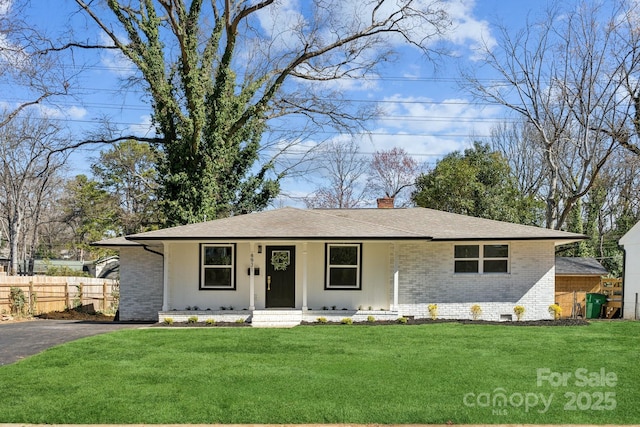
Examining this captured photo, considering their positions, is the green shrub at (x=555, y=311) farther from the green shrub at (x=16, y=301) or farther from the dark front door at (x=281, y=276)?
the green shrub at (x=16, y=301)

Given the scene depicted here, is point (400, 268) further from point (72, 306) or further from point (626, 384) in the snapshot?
point (72, 306)

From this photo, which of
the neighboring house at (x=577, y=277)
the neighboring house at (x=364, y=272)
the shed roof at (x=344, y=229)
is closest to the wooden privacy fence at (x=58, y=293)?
the shed roof at (x=344, y=229)

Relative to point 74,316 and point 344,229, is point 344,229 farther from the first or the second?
point 74,316

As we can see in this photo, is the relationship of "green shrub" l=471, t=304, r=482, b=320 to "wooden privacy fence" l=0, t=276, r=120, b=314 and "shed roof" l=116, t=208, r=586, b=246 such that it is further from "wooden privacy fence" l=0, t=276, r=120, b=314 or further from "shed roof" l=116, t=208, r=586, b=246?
"wooden privacy fence" l=0, t=276, r=120, b=314

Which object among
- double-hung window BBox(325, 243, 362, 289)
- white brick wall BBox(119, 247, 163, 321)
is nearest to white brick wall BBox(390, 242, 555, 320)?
double-hung window BBox(325, 243, 362, 289)

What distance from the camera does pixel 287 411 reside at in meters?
7.49

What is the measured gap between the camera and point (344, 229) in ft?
59.4

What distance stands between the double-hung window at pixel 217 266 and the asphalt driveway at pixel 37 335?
2911mm

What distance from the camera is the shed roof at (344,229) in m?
17.4

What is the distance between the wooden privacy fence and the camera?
2173 cm

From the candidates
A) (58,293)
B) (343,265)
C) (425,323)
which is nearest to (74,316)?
(58,293)

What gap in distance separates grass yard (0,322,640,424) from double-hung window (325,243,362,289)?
505cm

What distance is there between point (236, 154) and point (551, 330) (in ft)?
58.7

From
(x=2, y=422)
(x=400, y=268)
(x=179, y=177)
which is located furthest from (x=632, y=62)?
(x=2, y=422)
